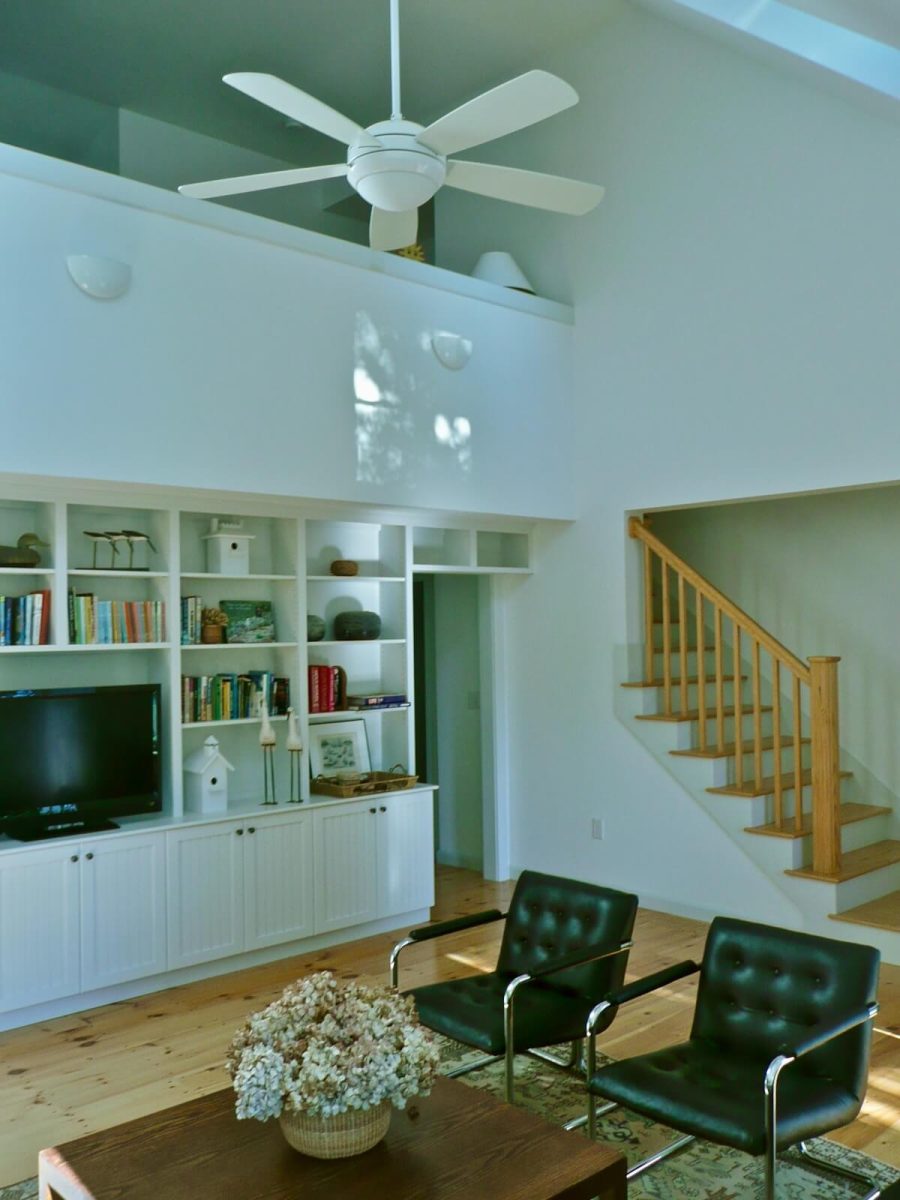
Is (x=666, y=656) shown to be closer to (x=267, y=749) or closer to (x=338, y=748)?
(x=338, y=748)

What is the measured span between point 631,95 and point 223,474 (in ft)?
11.5

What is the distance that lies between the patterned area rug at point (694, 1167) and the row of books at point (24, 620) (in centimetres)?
227

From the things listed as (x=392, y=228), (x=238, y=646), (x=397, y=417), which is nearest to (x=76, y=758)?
(x=238, y=646)

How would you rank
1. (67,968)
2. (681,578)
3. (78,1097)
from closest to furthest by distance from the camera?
(78,1097), (67,968), (681,578)

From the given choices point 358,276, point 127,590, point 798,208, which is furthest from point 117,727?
point 798,208

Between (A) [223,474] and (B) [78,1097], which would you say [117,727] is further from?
(B) [78,1097]

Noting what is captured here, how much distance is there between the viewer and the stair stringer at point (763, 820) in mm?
5359

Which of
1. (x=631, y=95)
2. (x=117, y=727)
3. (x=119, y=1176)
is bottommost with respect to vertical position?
(x=119, y=1176)

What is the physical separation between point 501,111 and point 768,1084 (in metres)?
2.67

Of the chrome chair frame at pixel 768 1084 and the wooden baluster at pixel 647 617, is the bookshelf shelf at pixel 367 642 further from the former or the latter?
the chrome chair frame at pixel 768 1084

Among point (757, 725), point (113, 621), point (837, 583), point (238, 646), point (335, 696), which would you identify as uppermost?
point (837, 583)

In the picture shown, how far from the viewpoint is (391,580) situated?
620 cm

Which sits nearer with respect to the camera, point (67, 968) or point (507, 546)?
point (67, 968)

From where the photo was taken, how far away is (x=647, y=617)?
6.40 metres
